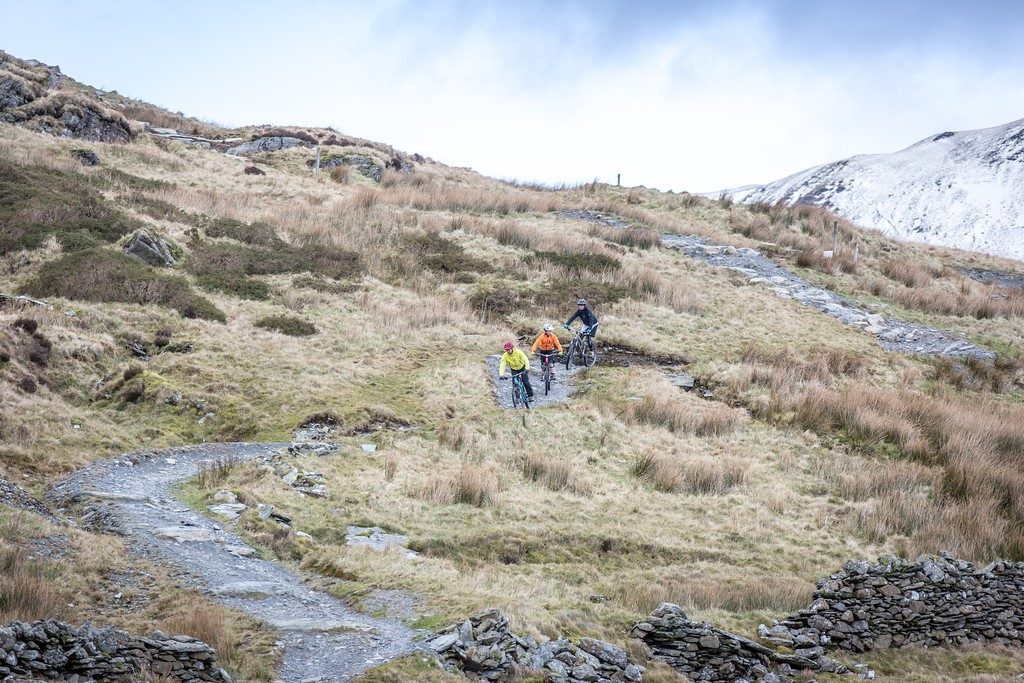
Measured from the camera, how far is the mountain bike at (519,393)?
2039 cm

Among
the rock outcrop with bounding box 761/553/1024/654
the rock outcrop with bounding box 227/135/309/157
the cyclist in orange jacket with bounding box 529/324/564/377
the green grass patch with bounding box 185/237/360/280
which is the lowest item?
the rock outcrop with bounding box 761/553/1024/654

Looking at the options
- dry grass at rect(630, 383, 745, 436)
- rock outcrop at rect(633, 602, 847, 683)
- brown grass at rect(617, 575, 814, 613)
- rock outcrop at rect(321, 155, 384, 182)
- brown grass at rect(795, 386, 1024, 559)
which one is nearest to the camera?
rock outcrop at rect(633, 602, 847, 683)

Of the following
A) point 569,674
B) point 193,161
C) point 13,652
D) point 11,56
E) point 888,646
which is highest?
point 11,56

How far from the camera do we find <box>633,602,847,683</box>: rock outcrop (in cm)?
936

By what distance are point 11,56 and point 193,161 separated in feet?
65.6

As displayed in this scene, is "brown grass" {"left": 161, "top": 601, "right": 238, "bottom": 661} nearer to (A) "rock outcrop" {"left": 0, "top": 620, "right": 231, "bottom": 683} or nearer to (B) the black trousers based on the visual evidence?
(A) "rock outcrop" {"left": 0, "top": 620, "right": 231, "bottom": 683}

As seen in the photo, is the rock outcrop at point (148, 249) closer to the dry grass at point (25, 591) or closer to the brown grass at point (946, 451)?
the dry grass at point (25, 591)

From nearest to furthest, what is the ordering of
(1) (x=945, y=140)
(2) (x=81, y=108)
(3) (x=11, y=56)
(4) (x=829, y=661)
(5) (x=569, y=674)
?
(5) (x=569, y=674), (4) (x=829, y=661), (2) (x=81, y=108), (3) (x=11, y=56), (1) (x=945, y=140)

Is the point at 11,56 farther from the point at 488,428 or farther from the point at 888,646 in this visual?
the point at 888,646

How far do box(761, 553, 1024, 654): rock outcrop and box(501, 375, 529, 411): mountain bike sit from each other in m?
10.0

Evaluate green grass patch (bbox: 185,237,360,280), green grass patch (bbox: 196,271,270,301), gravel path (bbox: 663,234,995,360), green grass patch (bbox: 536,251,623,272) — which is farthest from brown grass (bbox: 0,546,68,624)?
gravel path (bbox: 663,234,995,360)

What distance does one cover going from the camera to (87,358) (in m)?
18.3

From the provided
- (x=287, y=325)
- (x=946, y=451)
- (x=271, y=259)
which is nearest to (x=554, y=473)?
(x=946, y=451)

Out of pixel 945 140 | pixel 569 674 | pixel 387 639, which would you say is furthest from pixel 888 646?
pixel 945 140
